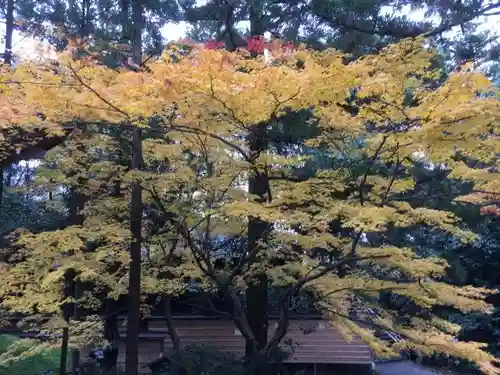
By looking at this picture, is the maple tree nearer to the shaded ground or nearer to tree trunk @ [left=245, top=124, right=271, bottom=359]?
tree trunk @ [left=245, top=124, right=271, bottom=359]

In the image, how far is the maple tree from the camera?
382 centimetres

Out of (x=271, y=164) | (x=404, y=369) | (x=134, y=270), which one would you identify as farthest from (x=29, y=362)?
(x=404, y=369)

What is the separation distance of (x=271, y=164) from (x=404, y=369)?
8292 mm

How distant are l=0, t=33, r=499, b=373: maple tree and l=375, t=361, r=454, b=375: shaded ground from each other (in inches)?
193

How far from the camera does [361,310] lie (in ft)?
19.9

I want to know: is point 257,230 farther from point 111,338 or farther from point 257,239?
point 111,338

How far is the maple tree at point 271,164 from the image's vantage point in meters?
3.82

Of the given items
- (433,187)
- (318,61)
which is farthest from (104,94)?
(433,187)

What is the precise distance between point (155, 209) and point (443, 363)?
30.8 ft

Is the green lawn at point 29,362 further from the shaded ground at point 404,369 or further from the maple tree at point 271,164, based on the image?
the shaded ground at point 404,369

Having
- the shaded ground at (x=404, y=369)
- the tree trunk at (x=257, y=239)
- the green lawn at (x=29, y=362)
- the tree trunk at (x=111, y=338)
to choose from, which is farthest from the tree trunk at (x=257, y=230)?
the shaded ground at (x=404, y=369)

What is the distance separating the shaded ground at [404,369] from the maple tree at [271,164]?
4903 mm

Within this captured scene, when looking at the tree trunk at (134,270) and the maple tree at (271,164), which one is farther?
the tree trunk at (134,270)

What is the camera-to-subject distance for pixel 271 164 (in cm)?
515
